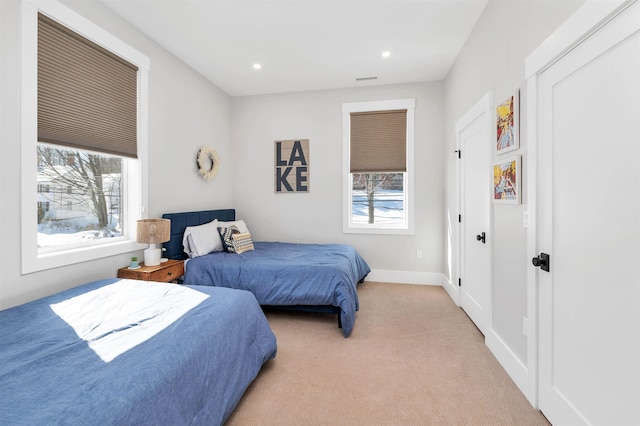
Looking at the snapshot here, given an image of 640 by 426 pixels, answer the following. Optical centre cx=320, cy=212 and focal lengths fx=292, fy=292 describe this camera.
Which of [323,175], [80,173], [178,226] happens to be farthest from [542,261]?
[80,173]

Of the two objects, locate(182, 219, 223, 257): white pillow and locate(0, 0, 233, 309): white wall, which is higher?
locate(0, 0, 233, 309): white wall

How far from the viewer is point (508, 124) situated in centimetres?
214

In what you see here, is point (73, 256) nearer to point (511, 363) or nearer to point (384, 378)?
point (384, 378)

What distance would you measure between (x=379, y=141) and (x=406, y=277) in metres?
2.10

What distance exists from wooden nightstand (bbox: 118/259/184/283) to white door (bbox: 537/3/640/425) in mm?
3043

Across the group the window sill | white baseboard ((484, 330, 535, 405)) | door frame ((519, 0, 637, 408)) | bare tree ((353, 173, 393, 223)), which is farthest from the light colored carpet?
bare tree ((353, 173, 393, 223))

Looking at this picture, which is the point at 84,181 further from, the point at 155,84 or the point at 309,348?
the point at 309,348

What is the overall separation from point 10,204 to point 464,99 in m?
4.04

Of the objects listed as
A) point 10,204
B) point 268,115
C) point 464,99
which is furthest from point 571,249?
point 268,115

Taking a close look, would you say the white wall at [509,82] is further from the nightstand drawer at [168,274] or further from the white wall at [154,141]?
the white wall at [154,141]

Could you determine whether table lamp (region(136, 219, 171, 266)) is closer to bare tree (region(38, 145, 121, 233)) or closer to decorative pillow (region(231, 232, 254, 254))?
bare tree (region(38, 145, 121, 233))

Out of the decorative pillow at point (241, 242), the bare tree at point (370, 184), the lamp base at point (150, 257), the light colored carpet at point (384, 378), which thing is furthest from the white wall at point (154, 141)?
the bare tree at point (370, 184)

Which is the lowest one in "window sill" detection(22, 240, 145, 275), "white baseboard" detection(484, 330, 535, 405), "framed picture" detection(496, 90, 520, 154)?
"white baseboard" detection(484, 330, 535, 405)

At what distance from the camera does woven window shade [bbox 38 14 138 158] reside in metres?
2.13
